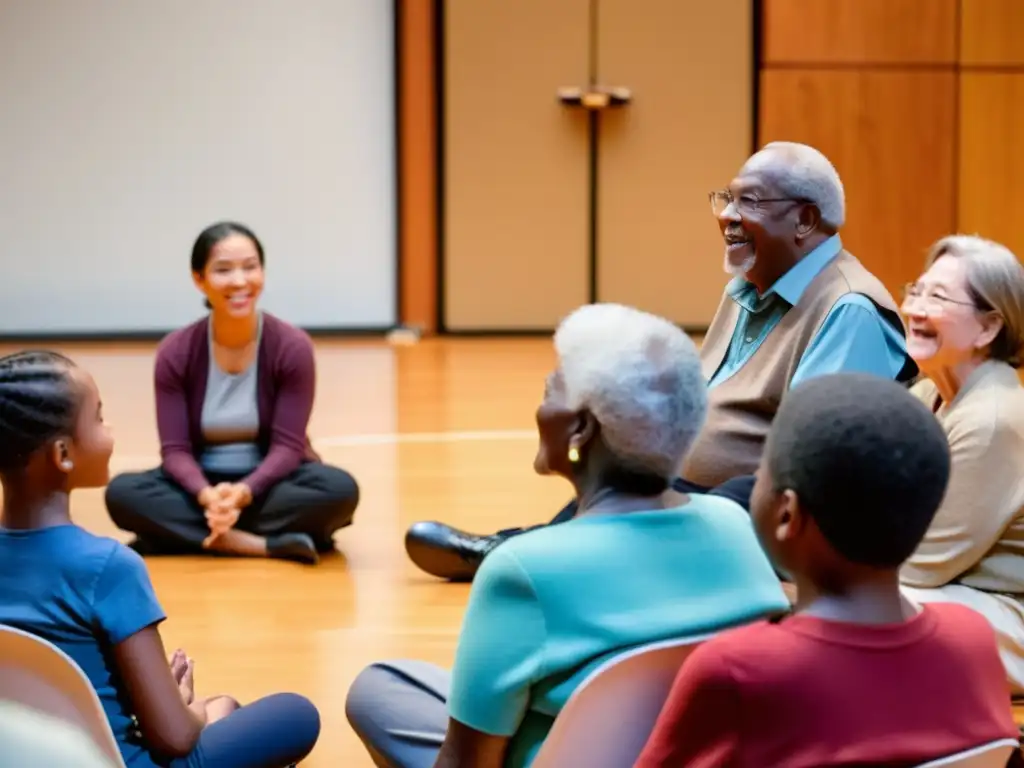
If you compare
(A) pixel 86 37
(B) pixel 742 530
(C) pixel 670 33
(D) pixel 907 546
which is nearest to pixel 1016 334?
(B) pixel 742 530

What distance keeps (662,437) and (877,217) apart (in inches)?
278

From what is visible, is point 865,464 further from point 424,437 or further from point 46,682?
point 424,437

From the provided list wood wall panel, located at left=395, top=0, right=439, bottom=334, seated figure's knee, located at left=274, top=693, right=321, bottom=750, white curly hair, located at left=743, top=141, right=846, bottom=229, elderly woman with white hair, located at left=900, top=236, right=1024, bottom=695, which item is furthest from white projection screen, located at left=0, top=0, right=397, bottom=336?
seated figure's knee, located at left=274, top=693, right=321, bottom=750

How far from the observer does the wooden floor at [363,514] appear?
10.6ft

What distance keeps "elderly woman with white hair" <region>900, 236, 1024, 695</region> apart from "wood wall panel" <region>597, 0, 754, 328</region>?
5.70 metres

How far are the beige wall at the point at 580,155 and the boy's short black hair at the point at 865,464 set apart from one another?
710 centimetres

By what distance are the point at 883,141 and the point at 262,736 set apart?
22.6ft

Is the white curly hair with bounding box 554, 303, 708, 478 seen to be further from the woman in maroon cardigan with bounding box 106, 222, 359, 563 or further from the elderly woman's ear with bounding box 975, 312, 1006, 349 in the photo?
the woman in maroon cardigan with bounding box 106, 222, 359, 563

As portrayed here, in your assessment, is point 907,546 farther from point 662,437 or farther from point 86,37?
point 86,37

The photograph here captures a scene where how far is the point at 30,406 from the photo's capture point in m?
2.09

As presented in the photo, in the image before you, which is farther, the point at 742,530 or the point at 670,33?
the point at 670,33

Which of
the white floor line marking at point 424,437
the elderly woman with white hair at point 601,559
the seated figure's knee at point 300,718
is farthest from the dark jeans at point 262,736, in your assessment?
the white floor line marking at point 424,437

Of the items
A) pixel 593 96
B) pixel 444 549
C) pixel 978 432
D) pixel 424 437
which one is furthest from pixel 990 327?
pixel 593 96

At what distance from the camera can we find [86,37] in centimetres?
816
